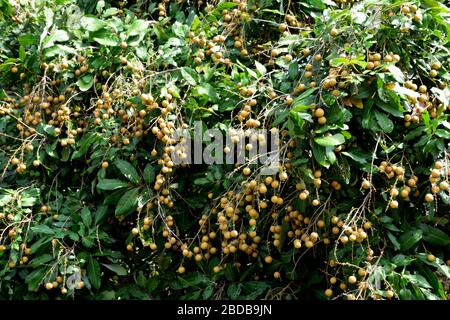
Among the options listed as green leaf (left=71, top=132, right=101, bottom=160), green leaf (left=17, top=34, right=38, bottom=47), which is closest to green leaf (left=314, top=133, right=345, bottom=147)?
green leaf (left=71, top=132, right=101, bottom=160)

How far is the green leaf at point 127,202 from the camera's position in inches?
86.4

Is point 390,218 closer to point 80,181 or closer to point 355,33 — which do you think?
point 355,33

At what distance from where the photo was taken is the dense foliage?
1.91 m

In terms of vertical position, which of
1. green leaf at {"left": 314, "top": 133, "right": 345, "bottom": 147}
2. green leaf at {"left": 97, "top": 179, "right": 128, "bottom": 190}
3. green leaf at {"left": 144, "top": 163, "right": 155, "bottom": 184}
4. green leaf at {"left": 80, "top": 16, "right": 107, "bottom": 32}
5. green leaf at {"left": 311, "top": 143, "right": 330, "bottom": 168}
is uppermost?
green leaf at {"left": 80, "top": 16, "right": 107, "bottom": 32}

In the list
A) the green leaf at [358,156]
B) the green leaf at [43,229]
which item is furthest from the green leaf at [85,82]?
the green leaf at [358,156]

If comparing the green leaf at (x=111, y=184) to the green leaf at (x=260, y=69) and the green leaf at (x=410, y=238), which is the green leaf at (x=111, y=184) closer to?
the green leaf at (x=260, y=69)

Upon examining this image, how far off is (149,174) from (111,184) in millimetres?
134

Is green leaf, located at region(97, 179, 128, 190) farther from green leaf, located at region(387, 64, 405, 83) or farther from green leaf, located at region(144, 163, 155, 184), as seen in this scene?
green leaf, located at region(387, 64, 405, 83)

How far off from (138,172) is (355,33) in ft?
2.90

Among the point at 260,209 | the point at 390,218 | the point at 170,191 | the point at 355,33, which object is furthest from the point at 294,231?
the point at 355,33

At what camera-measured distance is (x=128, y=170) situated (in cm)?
223

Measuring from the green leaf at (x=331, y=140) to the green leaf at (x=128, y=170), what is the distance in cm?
69

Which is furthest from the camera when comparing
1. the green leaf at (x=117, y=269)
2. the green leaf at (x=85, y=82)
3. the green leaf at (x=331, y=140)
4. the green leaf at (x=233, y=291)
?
the green leaf at (x=85, y=82)

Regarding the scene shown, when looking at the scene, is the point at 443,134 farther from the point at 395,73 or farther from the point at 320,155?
the point at 320,155
